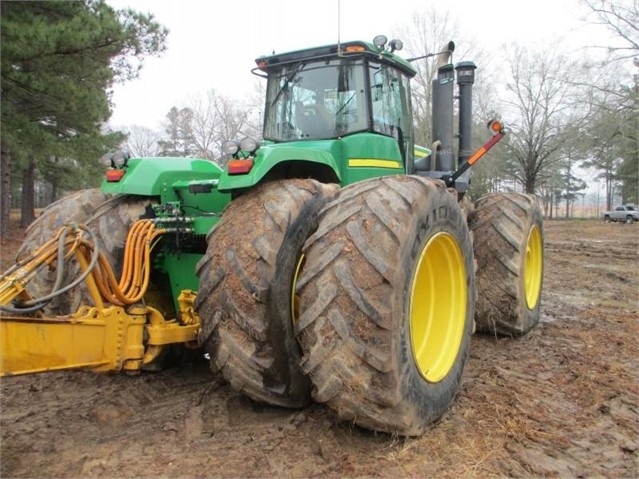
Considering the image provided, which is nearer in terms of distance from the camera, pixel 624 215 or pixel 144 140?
pixel 624 215

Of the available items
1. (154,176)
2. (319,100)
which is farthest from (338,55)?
(154,176)

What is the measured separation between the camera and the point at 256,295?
281 cm

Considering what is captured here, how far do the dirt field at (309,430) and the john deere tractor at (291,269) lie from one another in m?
0.20

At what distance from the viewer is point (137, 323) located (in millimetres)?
2990

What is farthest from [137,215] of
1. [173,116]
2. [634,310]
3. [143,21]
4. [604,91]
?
[173,116]

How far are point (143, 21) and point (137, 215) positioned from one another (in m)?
10.6

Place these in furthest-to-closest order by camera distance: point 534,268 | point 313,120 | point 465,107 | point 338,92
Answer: point 534,268, point 465,107, point 313,120, point 338,92

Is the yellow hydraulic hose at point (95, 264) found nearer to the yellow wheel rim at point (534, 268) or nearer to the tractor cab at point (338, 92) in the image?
the tractor cab at point (338, 92)

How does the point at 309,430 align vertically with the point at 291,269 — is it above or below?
below

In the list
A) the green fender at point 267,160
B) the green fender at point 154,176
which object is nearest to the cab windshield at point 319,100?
the green fender at point 267,160

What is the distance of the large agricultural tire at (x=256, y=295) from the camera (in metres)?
2.84

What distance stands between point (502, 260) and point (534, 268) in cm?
120

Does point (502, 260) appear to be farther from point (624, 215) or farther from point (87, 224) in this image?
point (624, 215)

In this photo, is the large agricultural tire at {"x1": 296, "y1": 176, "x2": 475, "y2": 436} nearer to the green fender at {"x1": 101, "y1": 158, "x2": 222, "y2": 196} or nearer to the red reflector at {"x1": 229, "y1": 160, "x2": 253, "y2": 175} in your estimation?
the red reflector at {"x1": 229, "y1": 160, "x2": 253, "y2": 175}
